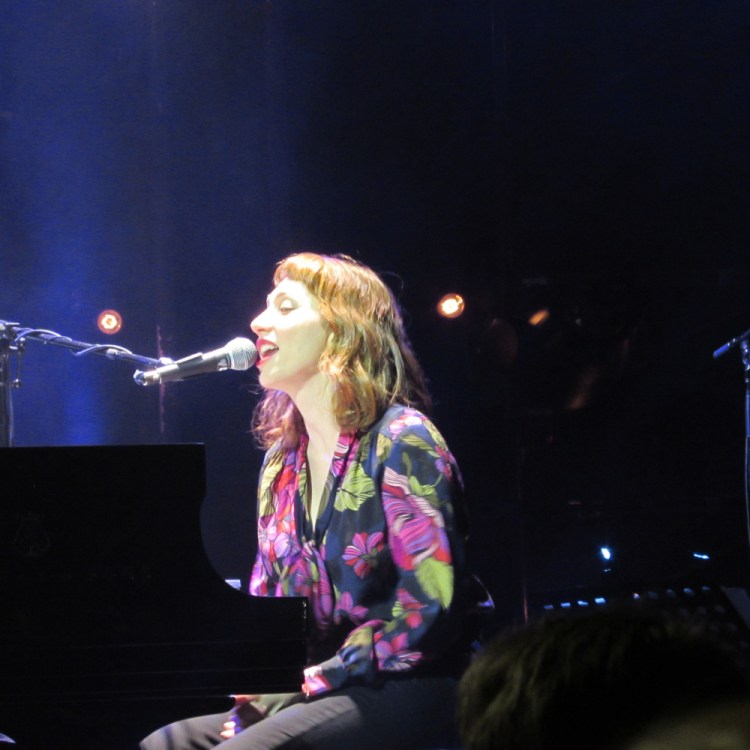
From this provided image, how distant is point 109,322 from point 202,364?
54.5 inches

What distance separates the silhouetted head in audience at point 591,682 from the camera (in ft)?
1.94

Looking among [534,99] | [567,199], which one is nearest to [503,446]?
[567,199]

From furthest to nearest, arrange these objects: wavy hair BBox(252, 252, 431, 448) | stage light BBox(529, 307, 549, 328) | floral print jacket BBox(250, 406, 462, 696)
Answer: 1. stage light BBox(529, 307, 549, 328)
2. wavy hair BBox(252, 252, 431, 448)
3. floral print jacket BBox(250, 406, 462, 696)

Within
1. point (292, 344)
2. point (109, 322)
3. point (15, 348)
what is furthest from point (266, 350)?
point (109, 322)

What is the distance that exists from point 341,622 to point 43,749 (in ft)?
2.47

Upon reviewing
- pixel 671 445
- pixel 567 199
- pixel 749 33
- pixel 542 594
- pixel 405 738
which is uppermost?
pixel 749 33

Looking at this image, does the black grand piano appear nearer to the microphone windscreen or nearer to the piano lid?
the piano lid

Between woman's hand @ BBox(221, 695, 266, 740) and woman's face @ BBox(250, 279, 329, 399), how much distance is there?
816 mm

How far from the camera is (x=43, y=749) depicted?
1.95 metres

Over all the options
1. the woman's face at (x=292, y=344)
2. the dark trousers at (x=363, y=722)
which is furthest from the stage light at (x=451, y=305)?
the dark trousers at (x=363, y=722)

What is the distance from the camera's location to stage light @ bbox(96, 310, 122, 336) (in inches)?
143

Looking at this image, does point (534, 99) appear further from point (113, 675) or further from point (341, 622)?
point (113, 675)

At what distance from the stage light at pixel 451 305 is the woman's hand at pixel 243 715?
1834mm

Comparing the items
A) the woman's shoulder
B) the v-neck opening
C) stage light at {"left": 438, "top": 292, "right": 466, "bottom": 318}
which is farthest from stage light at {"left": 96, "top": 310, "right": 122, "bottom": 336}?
the woman's shoulder
